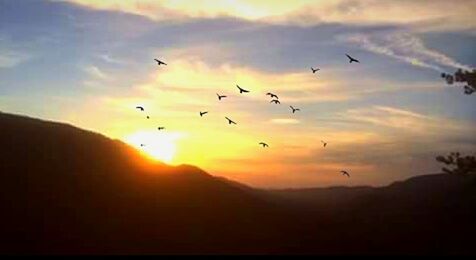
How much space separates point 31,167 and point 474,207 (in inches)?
2705

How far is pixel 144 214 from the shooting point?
6888cm

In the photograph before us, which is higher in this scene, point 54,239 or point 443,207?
point 443,207

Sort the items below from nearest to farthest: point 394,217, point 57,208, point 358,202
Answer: point 57,208
point 394,217
point 358,202

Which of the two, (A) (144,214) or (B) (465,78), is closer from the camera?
(B) (465,78)

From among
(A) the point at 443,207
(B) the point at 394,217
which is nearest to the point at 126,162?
(B) the point at 394,217

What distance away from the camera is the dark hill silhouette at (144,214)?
6016 cm

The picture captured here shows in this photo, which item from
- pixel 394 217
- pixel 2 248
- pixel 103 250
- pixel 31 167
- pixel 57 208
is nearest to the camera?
pixel 2 248

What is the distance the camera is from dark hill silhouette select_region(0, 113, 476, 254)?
60.2 m

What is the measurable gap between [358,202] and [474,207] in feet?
141

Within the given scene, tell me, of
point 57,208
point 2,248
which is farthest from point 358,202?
point 2,248

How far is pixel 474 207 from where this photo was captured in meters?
91.3

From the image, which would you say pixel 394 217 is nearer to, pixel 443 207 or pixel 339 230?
pixel 443 207

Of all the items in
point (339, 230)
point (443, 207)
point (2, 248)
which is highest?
point (443, 207)

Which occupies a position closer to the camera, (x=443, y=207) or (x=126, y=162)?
(x=126, y=162)
